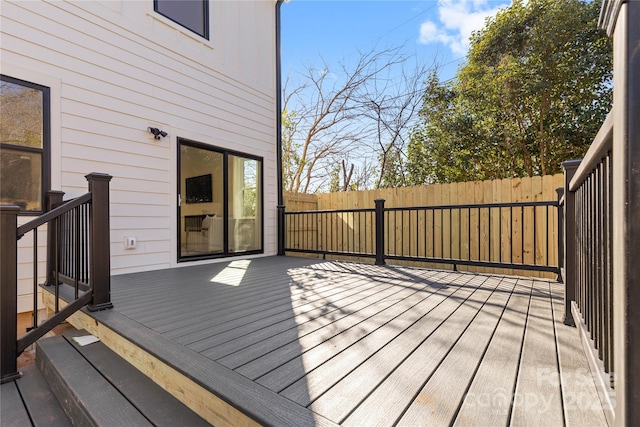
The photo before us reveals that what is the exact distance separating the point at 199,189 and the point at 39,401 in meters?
3.07

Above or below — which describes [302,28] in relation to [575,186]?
above

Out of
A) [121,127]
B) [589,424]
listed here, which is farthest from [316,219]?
[589,424]

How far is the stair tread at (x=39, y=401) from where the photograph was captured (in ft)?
4.84

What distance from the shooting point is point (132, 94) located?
359 cm

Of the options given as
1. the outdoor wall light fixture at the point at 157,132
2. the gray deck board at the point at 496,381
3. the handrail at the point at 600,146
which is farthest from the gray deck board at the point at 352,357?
the outdoor wall light fixture at the point at 157,132

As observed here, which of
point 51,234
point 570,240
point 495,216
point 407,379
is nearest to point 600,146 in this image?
point 407,379

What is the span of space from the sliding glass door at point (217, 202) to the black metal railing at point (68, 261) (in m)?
1.69

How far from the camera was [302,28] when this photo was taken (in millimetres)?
7617

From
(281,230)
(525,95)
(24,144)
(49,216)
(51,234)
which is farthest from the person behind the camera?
(281,230)

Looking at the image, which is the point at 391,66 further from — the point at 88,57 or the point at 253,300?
the point at 253,300

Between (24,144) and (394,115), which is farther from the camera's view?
(394,115)

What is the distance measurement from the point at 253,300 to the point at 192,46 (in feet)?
12.7

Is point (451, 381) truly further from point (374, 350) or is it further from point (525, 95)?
point (525, 95)

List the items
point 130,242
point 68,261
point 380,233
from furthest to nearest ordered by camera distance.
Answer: point 380,233 → point 130,242 → point 68,261
